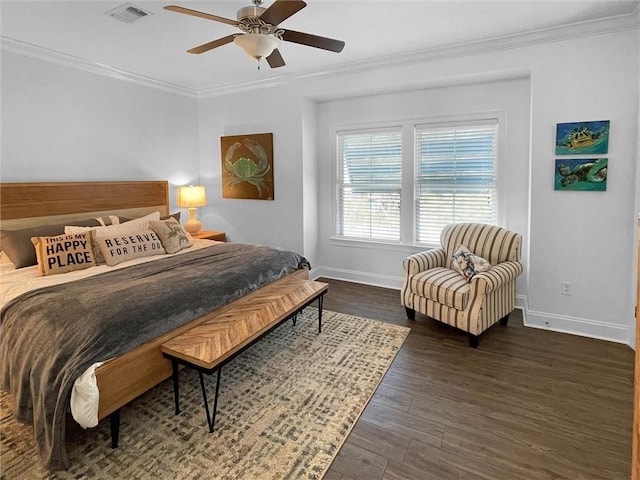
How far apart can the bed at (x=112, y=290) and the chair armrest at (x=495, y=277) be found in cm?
165

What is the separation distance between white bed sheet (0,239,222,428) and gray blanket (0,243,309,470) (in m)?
0.04

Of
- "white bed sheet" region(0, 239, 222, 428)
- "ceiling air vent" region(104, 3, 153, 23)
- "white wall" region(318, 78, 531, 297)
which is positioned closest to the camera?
"white bed sheet" region(0, 239, 222, 428)

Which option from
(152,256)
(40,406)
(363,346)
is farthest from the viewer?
(152,256)

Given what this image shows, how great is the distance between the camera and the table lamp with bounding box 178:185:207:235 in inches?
189

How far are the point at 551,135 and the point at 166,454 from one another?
12.5ft

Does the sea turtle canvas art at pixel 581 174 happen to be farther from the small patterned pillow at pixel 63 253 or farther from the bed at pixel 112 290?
the small patterned pillow at pixel 63 253

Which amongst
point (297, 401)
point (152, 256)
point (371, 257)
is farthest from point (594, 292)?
point (152, 256)

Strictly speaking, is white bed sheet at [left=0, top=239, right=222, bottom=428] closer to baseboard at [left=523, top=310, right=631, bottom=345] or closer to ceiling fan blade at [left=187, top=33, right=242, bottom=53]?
ceiling fan blade at [left=187, top=33, right=242, bottom=53]

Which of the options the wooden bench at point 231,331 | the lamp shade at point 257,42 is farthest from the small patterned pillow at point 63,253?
the lamp shade at point 257,42

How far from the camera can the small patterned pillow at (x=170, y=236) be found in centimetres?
358

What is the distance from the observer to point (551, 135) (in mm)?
3275

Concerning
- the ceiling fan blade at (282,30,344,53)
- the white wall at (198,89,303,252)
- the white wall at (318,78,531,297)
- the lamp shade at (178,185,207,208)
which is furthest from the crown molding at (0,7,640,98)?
the ceiling fan blade at (282,30,344,53)

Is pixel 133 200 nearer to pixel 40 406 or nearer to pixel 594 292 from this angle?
pixel 40 406

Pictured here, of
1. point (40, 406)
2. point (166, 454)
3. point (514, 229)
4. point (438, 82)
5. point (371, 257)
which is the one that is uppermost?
point (438, 82)
